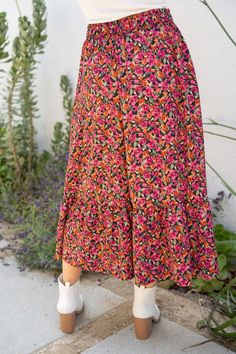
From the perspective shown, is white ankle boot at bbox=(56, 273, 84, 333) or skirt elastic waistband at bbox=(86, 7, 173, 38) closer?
skirt elastic waistband at bbox=(86, 7, 173, 38)

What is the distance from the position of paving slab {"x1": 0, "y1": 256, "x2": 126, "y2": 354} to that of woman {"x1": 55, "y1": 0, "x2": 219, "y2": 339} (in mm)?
347

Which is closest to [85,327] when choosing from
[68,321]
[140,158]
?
[68,321]

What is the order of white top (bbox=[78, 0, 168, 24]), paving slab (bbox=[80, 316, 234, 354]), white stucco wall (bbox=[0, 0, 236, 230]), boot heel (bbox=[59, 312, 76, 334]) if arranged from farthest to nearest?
1. white stucco wall (bbox=[0, 0, 236, 230])
2. boot heel (bbox=[59, 312, 76, 334])
3. paving slab (bbox=[80, 316, 234, 354])
4. white top (bbox=[78, 0, 168, 24])

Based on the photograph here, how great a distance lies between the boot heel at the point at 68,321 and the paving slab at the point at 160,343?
0.13 metres

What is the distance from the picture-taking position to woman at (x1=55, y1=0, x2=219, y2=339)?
1862 mm

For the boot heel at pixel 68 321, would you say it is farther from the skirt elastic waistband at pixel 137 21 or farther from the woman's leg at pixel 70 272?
the skirt elastic waistband at pixel 137 21

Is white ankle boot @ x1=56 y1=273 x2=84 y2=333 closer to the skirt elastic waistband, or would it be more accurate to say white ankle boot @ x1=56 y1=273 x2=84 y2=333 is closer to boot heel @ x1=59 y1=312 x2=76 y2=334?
boot heel @ x1=59 y1=312 x2=76 y2=334

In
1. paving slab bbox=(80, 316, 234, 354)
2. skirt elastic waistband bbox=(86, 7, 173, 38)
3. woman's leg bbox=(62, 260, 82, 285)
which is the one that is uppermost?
skirt elastic waistband bbox=(86, 7, 173, 38)

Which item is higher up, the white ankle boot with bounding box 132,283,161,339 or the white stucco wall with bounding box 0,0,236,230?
the white stucco wall with bounding box 0,0,236,230

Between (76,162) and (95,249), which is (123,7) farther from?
(95,249)

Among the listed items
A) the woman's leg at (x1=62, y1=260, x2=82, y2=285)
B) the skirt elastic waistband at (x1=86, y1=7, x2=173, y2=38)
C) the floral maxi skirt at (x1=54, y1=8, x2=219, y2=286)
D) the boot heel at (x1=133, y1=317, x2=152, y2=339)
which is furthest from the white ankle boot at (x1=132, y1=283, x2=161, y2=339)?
the skirt elastic waistband at (x1=86, y1=7, x2=173, y2=38)

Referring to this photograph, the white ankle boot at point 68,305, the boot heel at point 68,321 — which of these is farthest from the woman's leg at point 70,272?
the boot heel at point 68,321

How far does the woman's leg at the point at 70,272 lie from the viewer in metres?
2.17

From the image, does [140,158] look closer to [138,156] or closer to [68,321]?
[138,156]
